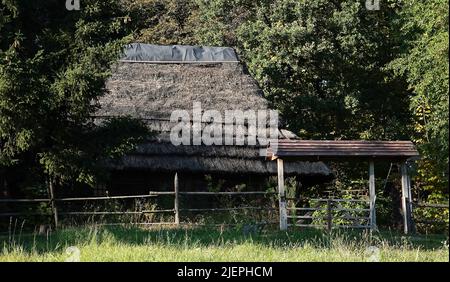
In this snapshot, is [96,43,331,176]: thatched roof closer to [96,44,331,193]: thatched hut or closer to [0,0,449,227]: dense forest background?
[96,44,331,193]: thatched hut

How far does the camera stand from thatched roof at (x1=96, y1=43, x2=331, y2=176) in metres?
19.9

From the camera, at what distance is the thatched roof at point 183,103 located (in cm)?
1994

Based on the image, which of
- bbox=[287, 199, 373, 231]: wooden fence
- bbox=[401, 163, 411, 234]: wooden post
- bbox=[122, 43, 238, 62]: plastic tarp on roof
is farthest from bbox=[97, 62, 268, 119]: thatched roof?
bbox=[401, 163, 411, 234]: wooden post

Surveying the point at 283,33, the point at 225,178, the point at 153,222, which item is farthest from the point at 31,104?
the point at 283,33

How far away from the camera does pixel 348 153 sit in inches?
683

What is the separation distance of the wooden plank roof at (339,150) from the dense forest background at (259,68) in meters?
2.08

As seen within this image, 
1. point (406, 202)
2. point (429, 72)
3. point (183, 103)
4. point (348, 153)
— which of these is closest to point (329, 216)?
point (348, 153)

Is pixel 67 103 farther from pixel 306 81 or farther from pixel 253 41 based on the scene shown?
pixel 306 81

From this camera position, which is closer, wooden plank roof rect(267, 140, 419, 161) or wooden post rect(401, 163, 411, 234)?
wooden plank roof rect(267, 140, 419, 161)

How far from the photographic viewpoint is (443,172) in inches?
860

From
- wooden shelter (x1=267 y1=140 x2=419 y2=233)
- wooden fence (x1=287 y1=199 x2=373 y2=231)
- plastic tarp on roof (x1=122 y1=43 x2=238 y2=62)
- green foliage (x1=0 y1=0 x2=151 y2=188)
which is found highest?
plastic tarp on roof (x1=122 y1=43 x2=238 y2=62)

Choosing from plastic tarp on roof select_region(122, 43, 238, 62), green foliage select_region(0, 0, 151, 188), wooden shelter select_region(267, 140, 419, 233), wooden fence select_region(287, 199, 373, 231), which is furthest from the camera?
plastic tarp on roof select_region(122, 43, 238, 62)

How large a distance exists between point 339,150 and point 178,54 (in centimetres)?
857

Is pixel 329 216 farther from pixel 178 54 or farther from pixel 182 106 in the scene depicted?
pixel 178 54
